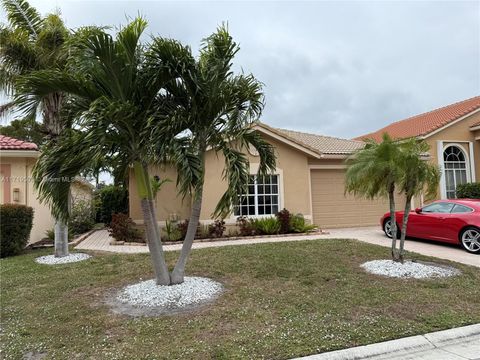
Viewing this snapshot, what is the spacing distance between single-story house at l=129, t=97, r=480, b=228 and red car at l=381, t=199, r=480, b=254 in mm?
3726

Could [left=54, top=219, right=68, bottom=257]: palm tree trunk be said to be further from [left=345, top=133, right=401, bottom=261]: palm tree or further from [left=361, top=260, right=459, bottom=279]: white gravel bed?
[left=361, top=260, right=459, bottom=279]: white gravel bed

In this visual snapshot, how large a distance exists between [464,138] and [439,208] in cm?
1080

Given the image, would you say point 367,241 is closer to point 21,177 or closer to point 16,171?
point 21,177

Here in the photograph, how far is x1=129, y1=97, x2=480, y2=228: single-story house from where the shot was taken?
46.2 ft

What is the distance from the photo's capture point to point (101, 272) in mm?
8062

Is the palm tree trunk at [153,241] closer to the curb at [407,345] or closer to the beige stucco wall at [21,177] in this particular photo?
the curb at [407,345]

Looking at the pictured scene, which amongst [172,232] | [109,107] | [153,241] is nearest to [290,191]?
[172,232]

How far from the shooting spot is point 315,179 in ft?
52.7

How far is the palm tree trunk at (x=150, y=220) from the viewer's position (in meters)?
6.17

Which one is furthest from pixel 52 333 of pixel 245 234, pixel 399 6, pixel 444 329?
pixel 399 6

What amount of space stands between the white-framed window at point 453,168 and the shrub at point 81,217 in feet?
62.8

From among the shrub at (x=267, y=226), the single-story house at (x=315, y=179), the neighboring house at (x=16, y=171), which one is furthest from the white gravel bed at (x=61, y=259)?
the shrub at (x=267, y=226)

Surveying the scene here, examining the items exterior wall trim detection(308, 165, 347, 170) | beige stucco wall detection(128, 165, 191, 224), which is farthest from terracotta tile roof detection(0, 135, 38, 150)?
exterior wall trim detection(308, 165, 347, 170)

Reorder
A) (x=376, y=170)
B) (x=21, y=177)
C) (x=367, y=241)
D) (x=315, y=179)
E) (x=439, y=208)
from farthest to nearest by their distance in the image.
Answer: (x=315, y=179) → (x=21, y=177) → (x=367, y=241) → (x=439, y=208) → (x=376, y=170)
